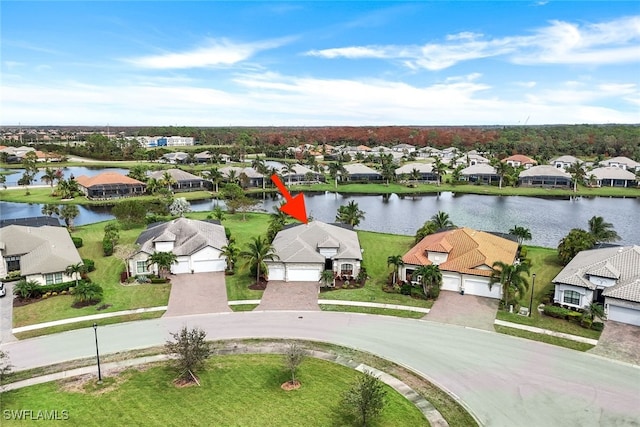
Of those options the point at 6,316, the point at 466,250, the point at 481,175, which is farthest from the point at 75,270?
the point at 481,175

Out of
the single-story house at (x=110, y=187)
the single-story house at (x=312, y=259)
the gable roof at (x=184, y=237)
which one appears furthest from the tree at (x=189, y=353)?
the single-story house at (x=110, y=187)

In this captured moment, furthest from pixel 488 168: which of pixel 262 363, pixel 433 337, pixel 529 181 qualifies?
pixel 262 363

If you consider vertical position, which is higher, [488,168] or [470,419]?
[488,168]

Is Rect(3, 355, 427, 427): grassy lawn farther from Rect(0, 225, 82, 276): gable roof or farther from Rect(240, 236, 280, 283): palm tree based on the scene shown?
Rect(0, 225, 82, 276): gable roof

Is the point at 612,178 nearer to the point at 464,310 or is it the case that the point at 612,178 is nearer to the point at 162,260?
the point at 464,310

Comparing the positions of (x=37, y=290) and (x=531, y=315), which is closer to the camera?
(x=531, y=315)

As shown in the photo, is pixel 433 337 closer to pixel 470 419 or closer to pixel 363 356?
pixel 363 356

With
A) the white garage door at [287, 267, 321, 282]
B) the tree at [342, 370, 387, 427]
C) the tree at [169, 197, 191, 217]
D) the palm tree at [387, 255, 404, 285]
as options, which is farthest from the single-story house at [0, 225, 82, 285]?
the tree at [342, 370, 387, 427]
